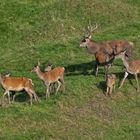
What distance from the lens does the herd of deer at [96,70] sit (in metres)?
23.0

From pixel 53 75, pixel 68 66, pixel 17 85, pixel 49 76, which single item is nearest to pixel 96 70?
pixel 68 66

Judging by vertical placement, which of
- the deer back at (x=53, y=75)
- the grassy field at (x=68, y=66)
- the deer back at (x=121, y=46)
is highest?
the deer back at (x=53, y=75)

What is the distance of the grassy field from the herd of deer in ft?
1.56

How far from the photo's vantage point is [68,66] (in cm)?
2931

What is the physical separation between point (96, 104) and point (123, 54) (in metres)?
3.42

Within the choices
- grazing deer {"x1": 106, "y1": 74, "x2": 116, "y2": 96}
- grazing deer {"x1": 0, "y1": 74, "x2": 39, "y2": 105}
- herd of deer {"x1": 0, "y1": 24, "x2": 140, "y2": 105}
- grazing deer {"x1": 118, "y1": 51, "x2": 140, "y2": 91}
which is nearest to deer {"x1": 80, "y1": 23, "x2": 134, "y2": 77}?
herd of deer {"x1": 0, "y1": 24, "x2": 140, "y2": 105}

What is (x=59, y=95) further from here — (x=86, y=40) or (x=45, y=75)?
(x=86, y=40)

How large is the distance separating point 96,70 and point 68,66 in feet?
8.74

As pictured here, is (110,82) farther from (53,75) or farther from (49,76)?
(49,76)

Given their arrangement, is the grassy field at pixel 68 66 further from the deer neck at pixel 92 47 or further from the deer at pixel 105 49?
the deer neck at pixel 92 47

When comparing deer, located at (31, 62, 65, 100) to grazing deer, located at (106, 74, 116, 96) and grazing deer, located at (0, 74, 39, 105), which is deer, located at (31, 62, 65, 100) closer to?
grazing deer, located at (0, 74, 39, 105)

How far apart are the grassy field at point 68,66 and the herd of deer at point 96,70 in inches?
18.7

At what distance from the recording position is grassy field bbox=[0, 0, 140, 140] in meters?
21.8

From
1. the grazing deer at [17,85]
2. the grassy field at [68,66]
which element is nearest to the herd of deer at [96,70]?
the grazing deer at [17,85]
